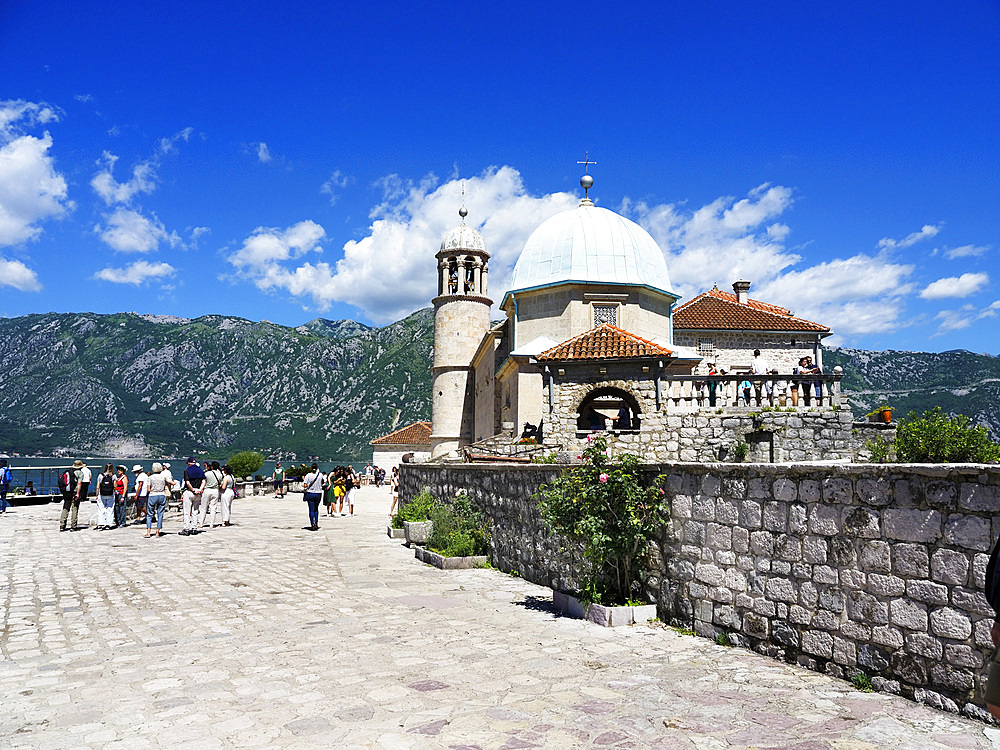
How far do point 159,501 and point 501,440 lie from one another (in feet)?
31.5

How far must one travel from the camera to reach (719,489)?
6.52m

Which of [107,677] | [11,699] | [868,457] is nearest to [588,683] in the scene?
[107,677]

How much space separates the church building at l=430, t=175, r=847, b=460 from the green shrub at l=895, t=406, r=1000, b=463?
4.45ft

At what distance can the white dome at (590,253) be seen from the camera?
25.9 metres

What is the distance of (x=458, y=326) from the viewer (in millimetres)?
38906

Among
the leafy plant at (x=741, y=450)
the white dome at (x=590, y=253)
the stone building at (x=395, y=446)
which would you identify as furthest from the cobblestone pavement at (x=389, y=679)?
the stone building at (x=395, y=446)

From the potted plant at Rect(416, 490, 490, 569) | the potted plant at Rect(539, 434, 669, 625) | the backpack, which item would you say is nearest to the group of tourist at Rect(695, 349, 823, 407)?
the potted plant at Rect(416, 490, 490, 569)

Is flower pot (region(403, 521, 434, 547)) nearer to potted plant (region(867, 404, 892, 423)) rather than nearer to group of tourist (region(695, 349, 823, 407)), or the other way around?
group of tourist (region(695, 349, 823, 407))

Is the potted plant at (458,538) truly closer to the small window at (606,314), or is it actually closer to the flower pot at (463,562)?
the flower pot at (463,562)

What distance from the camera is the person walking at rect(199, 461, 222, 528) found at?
19.9 metres

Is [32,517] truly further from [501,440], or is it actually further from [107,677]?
[107,677]

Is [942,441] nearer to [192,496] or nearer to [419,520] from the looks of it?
[419,520]

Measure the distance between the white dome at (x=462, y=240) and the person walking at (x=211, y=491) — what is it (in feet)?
70.1

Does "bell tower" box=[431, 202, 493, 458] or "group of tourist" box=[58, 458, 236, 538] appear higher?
"bell tower" box=[431, 202, 493, 458]
